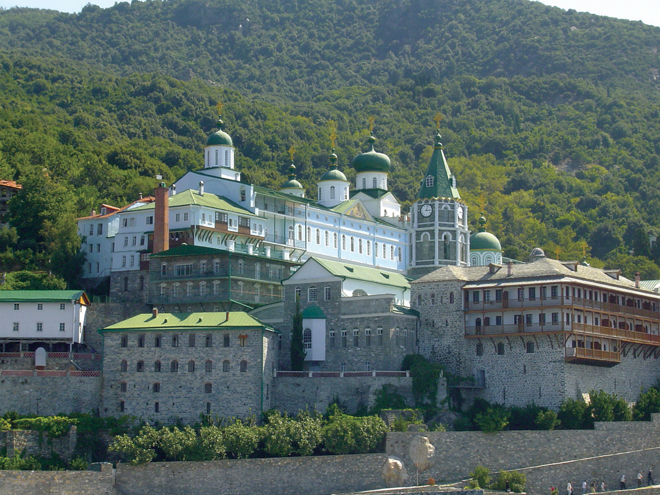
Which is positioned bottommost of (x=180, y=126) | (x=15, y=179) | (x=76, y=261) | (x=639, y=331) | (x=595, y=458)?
(x=595, y=458)

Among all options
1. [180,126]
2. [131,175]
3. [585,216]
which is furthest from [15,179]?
[585,216]

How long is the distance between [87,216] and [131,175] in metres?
16.1

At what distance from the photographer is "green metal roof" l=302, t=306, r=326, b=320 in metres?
68.9

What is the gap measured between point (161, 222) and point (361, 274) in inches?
541

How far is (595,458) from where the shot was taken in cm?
6112

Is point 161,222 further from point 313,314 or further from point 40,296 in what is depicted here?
point 313,314

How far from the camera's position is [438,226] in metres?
89.8

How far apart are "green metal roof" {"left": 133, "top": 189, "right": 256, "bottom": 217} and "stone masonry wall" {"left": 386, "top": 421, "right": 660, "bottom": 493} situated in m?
24.3

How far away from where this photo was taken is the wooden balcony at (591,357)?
64375 millimetres

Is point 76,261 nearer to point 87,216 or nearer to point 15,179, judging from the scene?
point 87,216

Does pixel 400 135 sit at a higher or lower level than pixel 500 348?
higher

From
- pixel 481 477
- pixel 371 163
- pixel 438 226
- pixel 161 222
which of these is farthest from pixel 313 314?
pixel 371 163

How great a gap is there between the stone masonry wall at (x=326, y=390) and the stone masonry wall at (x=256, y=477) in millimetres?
5220

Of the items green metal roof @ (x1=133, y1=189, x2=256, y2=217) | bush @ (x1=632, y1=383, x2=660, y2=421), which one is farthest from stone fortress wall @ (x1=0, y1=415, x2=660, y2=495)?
green metal roof @ (x1=133, y1=189, x2=256, y2=217)
